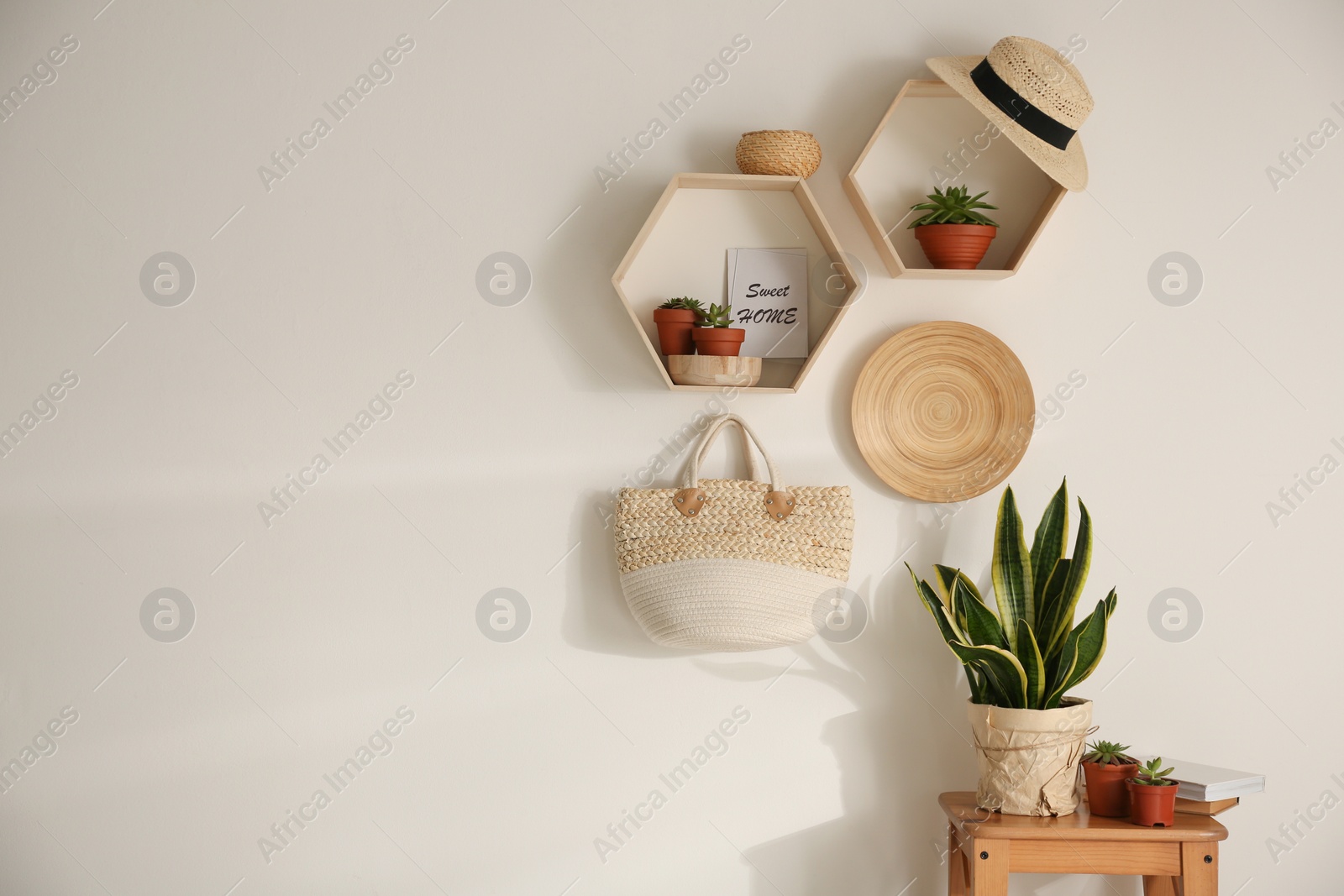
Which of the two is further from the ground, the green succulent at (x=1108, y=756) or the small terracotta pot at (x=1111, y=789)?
the green succulent at (x=1108, y=756)

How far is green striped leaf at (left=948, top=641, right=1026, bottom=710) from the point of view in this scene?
151cm

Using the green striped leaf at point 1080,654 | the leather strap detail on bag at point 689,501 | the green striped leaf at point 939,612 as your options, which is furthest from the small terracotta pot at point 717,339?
the green striped leaf at point 1080,654

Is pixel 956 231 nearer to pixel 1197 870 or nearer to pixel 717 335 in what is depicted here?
pixel 717 335

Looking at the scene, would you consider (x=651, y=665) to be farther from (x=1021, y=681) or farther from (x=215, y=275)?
(x=215, y=275)

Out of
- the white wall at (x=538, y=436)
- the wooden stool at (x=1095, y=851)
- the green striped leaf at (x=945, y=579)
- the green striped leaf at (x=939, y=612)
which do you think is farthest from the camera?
the white wall at (x=538, y=436)

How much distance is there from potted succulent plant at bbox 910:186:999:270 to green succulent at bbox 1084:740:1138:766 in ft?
3.07

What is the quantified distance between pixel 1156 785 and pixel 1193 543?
1.78 ft

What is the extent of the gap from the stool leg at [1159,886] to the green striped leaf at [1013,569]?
0.51 metres

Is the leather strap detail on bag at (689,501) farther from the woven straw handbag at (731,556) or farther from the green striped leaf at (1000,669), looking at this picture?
the green striped leaf at (1000,669)

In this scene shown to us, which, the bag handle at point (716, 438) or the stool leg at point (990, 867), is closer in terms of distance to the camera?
the stool leg at point (990, 867)

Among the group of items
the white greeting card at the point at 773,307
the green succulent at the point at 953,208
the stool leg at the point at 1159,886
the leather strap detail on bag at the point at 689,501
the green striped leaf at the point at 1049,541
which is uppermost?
the green succulent at the point at 953,208

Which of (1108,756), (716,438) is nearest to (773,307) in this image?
(716,438)

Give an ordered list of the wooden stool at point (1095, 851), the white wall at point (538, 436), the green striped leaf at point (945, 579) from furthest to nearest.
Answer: the white wall at point (538, 436), the green striped leaf at point (945, 579), the wooden stool at point (1095, 851)

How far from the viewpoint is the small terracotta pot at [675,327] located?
5.54 feet
